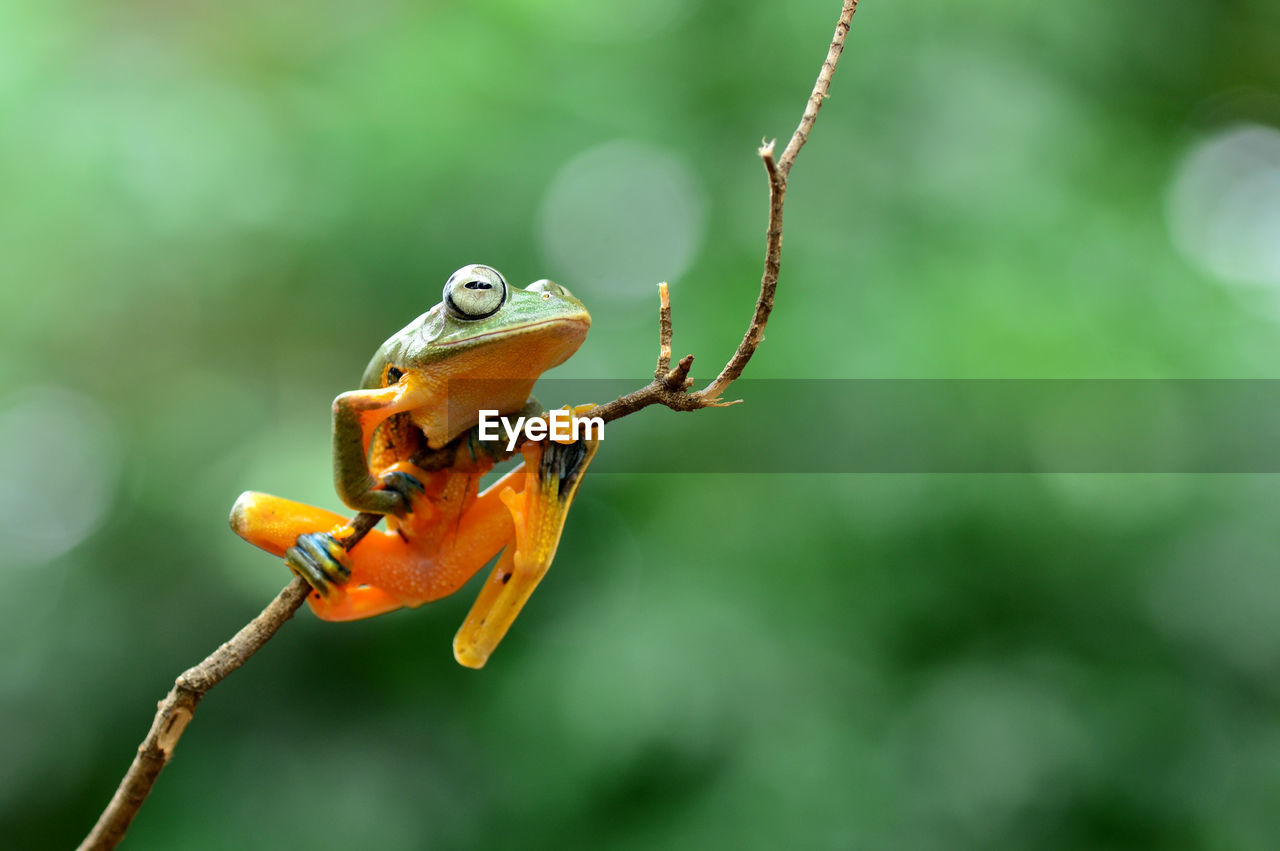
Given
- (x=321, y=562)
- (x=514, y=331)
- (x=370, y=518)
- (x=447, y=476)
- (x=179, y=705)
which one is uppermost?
(x=514, y=331)

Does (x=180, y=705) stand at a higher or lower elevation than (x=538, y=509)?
lower

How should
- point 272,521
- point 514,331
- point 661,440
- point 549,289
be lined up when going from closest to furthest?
1. point 514,331
2. point 549,289
3. point 272,521
4. point 661,440

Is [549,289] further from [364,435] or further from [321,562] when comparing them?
[321,562]

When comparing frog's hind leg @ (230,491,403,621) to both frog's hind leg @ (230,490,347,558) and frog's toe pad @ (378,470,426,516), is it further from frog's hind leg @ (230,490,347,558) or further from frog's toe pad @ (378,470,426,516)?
frog's toe pad @ (378,470,426,516)

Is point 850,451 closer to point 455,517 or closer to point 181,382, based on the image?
point 455,517

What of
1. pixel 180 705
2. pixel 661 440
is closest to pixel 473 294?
pixel 180 705

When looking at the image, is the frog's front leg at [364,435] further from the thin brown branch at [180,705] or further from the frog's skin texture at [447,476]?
the thin brown branch at [180,705]

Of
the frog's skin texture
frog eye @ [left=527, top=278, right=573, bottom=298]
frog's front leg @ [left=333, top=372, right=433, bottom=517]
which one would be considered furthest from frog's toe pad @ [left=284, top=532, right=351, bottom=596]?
frog eye @ [left=527, top=278, right=573, bottom=298]
